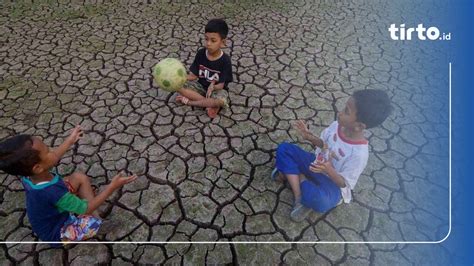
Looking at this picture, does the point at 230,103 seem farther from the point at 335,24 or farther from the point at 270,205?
the point at 335,24

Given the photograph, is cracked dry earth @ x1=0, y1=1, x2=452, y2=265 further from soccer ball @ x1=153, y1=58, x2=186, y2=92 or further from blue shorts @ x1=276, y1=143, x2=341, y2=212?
soccer ball @ x1=153, y1=58, x2=186, y2=92

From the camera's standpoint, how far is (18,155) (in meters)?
2.08

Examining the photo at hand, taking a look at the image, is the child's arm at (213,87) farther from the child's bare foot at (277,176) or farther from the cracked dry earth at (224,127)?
the child's bare foot at (277,176)

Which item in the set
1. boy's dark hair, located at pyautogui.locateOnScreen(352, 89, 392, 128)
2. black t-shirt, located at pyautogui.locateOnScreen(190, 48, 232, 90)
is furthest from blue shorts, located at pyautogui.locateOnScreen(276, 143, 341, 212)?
black t-shirt, located at pyautogui.locateOnScreen(190, 48, 232, 90)

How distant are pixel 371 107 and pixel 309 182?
773 millimetres

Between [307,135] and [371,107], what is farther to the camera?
[307,135]

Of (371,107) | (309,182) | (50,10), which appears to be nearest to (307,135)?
(309,182)

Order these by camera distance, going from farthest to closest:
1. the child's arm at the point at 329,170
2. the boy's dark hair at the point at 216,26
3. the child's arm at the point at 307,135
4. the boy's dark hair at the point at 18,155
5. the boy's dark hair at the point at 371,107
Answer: the boy's dark hair at the point at 216,26 → the child's arm at the point at 307,135 → the child's arm at the point at 329,170 → the boy's dark hair at the point at 371,107 → the boy's dark hair at the point at 18,155

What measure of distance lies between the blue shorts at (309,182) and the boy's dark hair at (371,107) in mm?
617

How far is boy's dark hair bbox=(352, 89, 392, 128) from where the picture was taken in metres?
2.26

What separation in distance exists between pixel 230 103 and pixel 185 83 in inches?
22.2

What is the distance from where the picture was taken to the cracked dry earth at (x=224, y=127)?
2.73 metres

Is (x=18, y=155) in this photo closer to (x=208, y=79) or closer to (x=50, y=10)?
(x=208, y=79)

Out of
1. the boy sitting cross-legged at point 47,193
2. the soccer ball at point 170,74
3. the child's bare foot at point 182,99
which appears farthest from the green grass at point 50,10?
the boy sitting cross-legged at point 47,193
